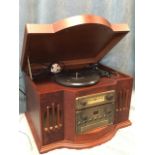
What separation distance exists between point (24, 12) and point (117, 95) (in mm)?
686

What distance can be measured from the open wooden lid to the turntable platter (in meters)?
0.11

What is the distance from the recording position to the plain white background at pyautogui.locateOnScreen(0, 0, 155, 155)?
51cm

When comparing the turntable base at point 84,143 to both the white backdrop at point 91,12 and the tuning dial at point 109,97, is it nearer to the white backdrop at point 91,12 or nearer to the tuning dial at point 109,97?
the tuning dial at point 109,97

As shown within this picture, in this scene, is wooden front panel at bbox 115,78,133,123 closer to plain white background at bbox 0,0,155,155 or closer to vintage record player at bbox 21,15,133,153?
vintage record player at bbox 21,15,133,153

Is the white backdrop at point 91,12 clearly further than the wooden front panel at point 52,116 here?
Yes

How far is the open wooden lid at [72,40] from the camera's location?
0.80 meters

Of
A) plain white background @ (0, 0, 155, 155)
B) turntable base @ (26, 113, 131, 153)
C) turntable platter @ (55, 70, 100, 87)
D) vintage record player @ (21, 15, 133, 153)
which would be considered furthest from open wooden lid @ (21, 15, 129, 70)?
turntable base @ (26, 113, 131, 153)
